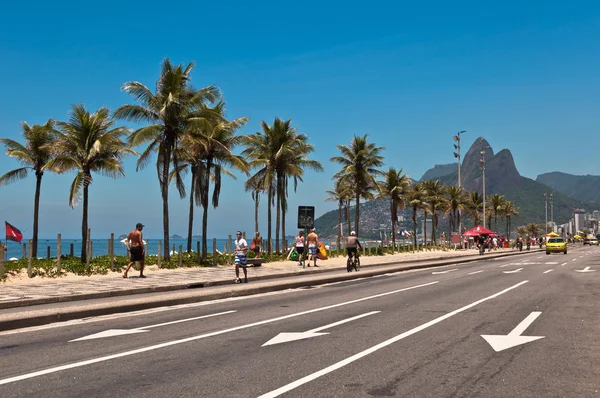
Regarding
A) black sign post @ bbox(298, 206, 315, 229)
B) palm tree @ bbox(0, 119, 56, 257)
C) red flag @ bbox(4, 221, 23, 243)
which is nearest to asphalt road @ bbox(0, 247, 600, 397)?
black sign post @ bbox(298, 206, 315, 229)

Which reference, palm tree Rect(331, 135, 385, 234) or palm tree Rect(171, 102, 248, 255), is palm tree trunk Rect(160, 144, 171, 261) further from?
palm tree Rect(331, 135, 385, 234)

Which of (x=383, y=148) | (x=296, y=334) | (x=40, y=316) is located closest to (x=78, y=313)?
(x=40, y=316)

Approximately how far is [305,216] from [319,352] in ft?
72.6

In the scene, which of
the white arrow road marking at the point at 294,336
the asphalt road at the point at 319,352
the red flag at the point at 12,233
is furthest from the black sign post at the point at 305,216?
the white arrow road marking at the point at 294,336

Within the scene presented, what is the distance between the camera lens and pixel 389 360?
24.0ft

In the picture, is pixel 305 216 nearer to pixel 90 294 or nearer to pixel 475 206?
pixel 90 294

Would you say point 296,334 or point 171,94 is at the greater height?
point 171,94

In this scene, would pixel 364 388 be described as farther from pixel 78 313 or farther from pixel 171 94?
pixel 171 94

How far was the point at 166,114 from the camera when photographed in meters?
33.2

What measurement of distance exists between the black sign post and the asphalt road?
15.9 metres

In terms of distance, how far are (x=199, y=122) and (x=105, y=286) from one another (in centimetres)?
1576

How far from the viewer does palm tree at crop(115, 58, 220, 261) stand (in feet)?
109

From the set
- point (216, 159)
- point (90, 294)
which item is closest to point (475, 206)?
point (216, 159)

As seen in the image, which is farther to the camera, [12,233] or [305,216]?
[12,233]
